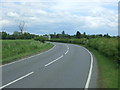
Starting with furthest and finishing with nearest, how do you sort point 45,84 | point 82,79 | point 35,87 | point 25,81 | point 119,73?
point 119,73 → point 82,79 → point 25,81 → point 45,84 → point 35,87

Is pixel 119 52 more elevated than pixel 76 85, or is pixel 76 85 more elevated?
pixel 119 52

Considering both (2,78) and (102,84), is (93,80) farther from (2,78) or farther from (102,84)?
(2,78)

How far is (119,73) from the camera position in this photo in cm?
1495

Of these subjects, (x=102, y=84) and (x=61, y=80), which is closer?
(x=102, y=84)

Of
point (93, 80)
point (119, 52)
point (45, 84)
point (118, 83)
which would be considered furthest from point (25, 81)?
point (119, 52)

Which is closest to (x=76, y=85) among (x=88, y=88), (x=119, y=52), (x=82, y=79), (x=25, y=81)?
(x=88, y=88)

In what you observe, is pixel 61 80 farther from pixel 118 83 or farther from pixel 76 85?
pixel 118 83

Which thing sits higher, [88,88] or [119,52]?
[119,52]

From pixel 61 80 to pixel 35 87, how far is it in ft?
6.98

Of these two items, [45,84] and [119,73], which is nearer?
[45,84]

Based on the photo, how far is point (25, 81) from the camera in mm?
11961

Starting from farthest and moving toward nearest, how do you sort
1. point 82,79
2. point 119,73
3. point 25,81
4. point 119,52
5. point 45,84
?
1. point 119,52
2. point 119,73
3. point 82,79
4. point 25,81
5. point 45,84

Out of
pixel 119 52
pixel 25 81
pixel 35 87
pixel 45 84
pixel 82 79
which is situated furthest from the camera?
pixel 119 52

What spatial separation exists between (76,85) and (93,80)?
5.63 ft
